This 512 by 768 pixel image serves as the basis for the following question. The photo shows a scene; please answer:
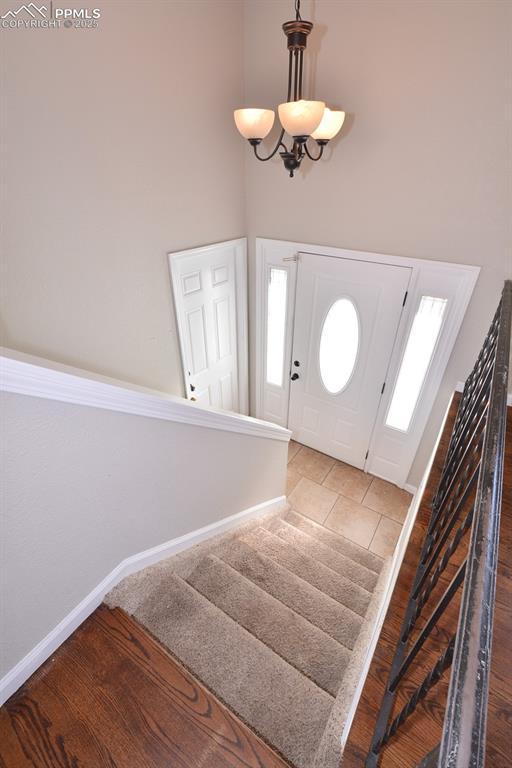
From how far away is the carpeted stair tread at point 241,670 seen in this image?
1.23 m

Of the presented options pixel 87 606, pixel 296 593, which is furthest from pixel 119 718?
pixel 296 593

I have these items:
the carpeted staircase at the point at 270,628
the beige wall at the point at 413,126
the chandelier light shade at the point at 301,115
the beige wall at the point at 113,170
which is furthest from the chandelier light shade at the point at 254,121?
the carpeted staircase at the point at 270,628

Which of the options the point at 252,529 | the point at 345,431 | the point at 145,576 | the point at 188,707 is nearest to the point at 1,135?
the point at 145,576

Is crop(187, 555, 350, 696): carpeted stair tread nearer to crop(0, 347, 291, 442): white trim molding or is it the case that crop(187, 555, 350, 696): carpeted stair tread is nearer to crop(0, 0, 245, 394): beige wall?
crop(0, 347, 291, 442): white trim molding

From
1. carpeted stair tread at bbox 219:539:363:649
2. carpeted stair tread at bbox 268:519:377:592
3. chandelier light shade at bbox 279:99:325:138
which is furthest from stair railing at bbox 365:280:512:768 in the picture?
chandelier light shade at bbox 279:99:325:138

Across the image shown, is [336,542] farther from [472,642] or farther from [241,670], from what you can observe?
[472,642]

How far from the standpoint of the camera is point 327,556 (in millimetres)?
2422

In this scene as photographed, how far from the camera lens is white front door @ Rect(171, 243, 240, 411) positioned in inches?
109

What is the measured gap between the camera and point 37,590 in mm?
1253

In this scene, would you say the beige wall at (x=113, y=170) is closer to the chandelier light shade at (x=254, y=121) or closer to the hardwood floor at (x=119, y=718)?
the chandelier light shade at (x=254, y=121)

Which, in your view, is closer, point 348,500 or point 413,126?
point 413,126

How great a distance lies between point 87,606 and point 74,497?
54cm

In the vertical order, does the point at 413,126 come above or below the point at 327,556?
above

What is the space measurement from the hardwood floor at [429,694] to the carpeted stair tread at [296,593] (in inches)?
27.3
